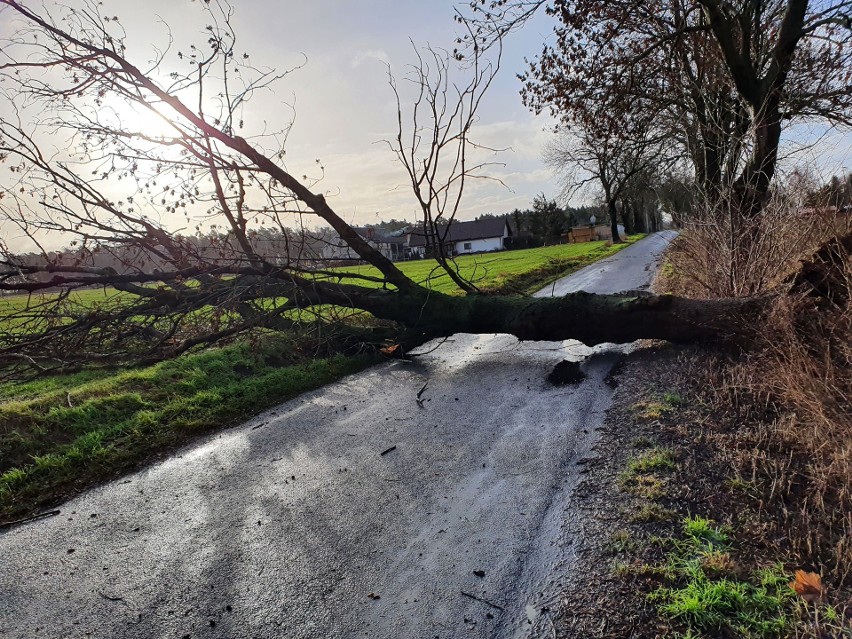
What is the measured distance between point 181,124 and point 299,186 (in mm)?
1932

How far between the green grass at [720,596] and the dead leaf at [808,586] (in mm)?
39

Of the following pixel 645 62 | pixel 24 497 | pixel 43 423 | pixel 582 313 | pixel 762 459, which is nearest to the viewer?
pixel 762 459

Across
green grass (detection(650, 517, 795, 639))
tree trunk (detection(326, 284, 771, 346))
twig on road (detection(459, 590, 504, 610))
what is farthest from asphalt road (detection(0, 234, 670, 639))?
tree trunk (detection(326, 284, 771, 346))

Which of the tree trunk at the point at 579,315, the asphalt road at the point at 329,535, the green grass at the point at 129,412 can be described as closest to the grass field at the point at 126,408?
the green grass at the point at 129,412

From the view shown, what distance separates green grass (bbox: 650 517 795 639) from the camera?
214 centimetres

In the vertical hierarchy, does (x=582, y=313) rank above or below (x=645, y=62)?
below

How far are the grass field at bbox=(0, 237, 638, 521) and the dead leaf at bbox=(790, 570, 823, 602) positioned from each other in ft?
17.5

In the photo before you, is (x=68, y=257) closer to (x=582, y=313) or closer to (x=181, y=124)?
(x=181, y=124)

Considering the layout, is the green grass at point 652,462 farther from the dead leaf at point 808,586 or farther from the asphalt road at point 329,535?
the dead leaf at point 808,586

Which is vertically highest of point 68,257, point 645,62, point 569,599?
point 645,62

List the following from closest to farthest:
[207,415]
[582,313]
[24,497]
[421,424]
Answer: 1. [24,497]
2. [421,424]
3. [207,415]
4. [582,313]

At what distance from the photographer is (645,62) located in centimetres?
1124

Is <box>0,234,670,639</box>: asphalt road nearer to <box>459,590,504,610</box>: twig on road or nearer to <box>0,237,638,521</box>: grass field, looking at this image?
<box>459,590,504,610</box>: twig on road

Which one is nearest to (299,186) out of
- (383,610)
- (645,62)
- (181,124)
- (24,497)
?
(181,124)
